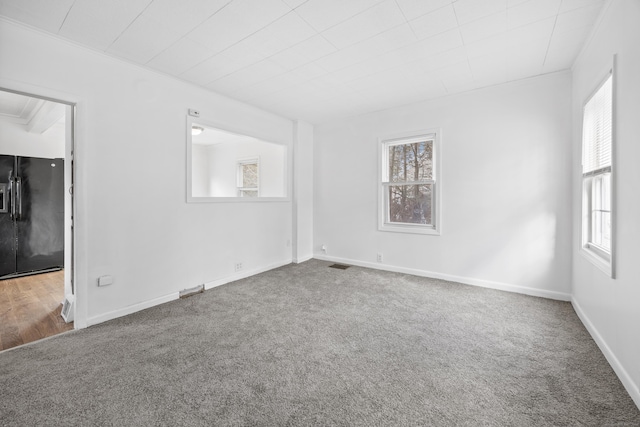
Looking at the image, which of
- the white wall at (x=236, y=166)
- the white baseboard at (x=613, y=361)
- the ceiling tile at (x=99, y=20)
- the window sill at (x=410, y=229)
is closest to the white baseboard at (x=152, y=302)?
the white wall at (x=236, y=166)

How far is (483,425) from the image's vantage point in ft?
4.66

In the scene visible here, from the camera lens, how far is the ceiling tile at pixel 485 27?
2.19 metres

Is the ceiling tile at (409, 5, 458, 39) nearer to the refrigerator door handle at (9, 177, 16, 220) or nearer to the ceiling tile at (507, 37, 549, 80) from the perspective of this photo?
the ceiling tile at (507, 37, 549, 80)

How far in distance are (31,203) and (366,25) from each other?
18.9ft

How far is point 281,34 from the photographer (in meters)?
2.39

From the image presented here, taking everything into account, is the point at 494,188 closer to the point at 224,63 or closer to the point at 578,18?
the point at 578,18

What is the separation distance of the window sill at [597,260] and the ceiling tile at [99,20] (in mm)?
3894

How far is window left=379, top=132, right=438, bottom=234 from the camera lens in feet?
13.5

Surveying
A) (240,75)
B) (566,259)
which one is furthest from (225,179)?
(566,259)

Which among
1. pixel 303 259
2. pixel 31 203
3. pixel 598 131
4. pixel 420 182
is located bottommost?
pixel 303 259

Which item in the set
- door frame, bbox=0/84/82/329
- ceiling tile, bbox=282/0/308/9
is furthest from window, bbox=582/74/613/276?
door frame, bbox=0/84/82/329

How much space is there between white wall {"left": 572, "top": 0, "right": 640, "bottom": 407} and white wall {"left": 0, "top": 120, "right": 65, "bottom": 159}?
7.47m

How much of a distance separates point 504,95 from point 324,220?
10.8 feet

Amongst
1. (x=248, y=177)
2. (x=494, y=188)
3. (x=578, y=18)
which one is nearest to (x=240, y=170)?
(x=248, y=177)
